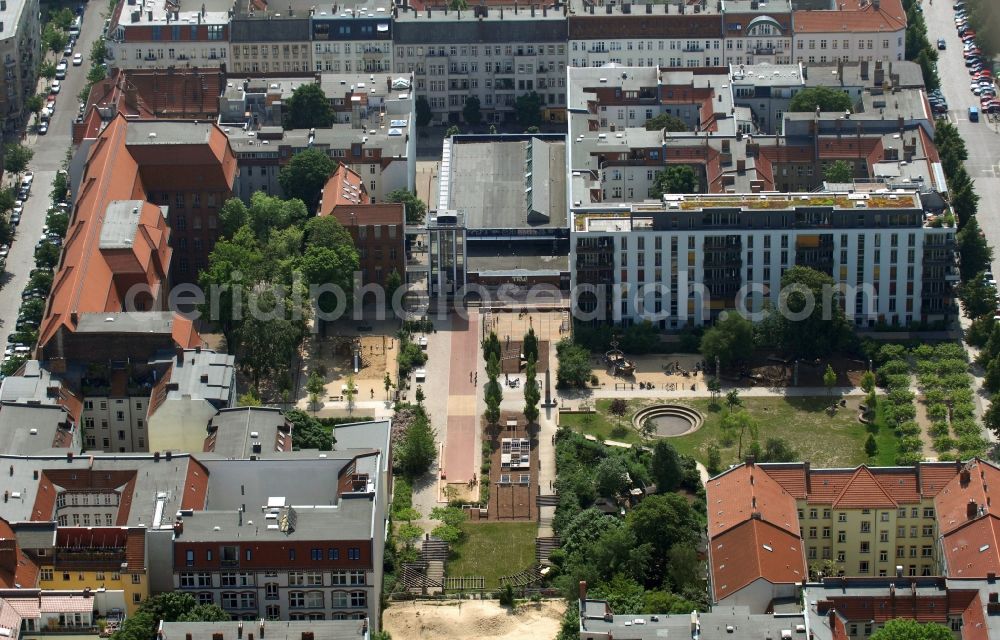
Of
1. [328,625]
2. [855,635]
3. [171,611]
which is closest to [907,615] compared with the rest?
[855,635]

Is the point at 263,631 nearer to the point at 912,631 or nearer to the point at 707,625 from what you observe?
the point at 707,625

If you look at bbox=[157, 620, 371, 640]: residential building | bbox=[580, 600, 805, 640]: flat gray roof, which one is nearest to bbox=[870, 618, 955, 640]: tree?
bbox=[580, 600, 805, 640]: flat gray roof

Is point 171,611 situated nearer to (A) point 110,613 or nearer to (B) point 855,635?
(A) point 110,613

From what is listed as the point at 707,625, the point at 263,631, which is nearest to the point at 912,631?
the point at 707,625

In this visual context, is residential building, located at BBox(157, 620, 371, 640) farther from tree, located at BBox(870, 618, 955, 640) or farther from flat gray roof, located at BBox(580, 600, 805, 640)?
tree, located at BBox(870, 618, 955, 640)

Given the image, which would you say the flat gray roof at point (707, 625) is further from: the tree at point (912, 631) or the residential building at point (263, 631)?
the residential building at point (263, 631)

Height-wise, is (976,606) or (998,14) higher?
(998,14)
